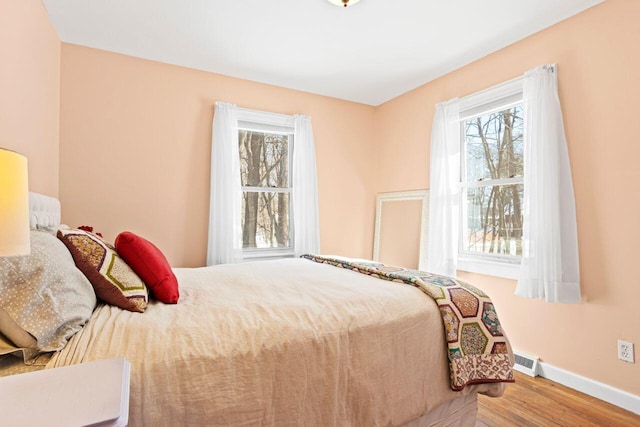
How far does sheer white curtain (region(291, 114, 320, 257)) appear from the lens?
3.60m

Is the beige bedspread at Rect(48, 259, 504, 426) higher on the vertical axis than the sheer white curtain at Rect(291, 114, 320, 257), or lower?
lower

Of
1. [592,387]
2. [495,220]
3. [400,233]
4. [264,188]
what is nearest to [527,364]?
[592,387]

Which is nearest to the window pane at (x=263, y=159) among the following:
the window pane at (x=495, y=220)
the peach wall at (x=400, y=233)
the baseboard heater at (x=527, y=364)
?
the peach wall at (x=400, y=233)

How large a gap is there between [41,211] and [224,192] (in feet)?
4.87

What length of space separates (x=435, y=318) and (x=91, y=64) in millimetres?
3241

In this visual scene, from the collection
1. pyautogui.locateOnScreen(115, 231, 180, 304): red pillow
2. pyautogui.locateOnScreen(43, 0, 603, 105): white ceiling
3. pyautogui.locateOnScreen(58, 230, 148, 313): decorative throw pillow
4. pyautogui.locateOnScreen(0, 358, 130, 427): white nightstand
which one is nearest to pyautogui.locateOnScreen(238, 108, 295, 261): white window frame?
pyautogui.locateOnScreen(43, 0, 603, 105): white ceiling

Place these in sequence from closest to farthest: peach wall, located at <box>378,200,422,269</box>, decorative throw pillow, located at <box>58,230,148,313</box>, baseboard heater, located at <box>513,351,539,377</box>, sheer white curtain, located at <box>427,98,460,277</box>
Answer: decorative throw pillow, located at <box>58,230,148,313</box> < baseboard heater, located at <box>513,351,539,377</box> < sheer white curtain, located at <box>427,98,460,277</box> < peach wall, located at <box>378,200,422,269</box>

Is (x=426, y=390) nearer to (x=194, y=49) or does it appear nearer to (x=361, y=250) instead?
(x=361, y=250)

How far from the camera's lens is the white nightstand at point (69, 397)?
60cm

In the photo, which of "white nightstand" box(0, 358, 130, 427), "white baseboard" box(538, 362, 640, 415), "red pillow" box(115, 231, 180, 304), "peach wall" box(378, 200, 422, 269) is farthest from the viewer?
"peach wall" box(378, 200, 422, 269)

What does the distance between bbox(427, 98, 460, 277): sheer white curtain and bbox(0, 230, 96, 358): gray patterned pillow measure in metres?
2.76

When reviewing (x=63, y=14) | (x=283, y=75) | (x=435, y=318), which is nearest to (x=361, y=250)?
(x=283, y=75)

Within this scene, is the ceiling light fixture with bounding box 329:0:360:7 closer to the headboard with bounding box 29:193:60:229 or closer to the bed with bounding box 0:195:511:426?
the bed with bounding box 0:195:511:426

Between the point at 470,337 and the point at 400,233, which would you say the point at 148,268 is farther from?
the point at 400,233
